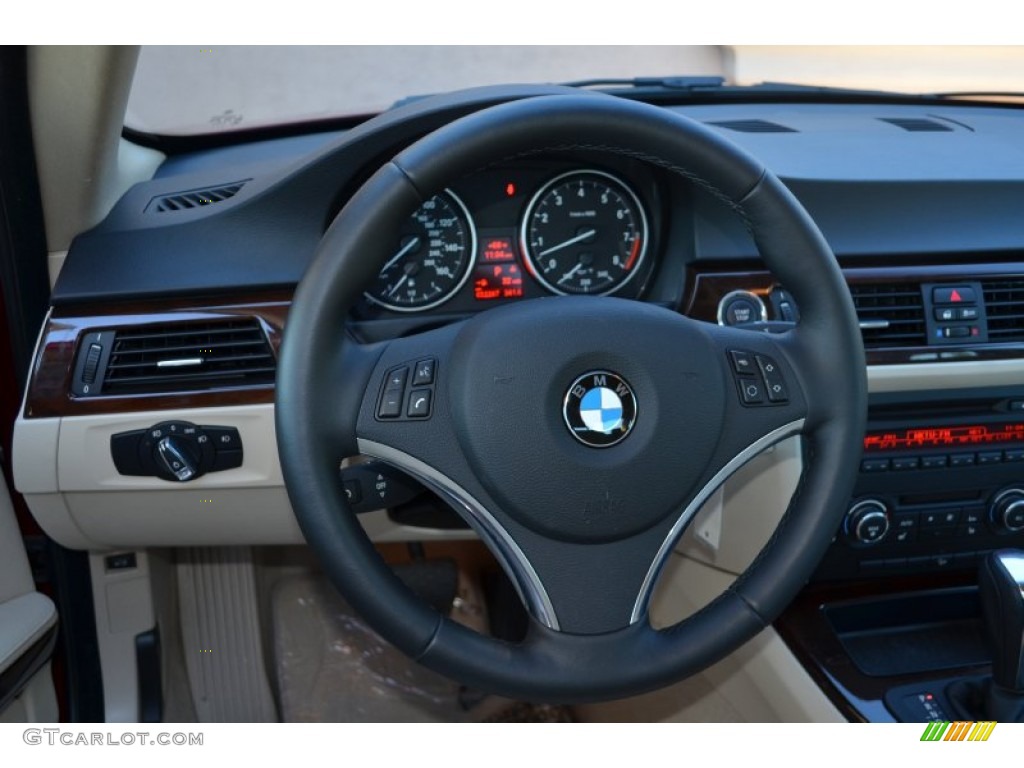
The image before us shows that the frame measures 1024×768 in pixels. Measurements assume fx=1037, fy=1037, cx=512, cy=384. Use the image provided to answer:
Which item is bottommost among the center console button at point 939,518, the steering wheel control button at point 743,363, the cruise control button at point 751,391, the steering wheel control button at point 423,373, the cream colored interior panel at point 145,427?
the center console button at point 939,518

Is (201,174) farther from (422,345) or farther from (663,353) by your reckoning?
(663,353)

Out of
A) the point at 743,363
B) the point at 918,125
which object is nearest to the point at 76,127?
the point at 743,363

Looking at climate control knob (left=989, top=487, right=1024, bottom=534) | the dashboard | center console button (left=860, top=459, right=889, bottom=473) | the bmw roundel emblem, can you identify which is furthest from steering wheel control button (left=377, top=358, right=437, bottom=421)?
climate control knob (left=989, top=487, right=1024, bottom=534)

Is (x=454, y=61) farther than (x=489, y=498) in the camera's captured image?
Yes

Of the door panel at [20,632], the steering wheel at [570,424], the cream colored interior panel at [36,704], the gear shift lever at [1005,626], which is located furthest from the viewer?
the cream colored interior panel at [36,704]

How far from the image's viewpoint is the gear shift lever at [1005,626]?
58.2 inches

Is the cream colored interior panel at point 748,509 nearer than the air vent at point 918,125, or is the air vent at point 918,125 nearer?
the cream colored interior panel at point 748,509

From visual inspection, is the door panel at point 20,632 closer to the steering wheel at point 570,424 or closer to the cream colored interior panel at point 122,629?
the cream colored interior panel at point 122,629

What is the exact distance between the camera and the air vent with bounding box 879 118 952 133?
6.72 ft

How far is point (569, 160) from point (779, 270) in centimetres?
49

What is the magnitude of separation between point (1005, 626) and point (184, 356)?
130 cm

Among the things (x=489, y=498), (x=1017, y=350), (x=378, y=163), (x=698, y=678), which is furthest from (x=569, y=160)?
(x=698, y=678)

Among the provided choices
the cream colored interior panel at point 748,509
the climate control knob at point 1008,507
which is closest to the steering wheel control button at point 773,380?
the cream colored interior panel at point 748,509

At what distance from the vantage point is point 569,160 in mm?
1648
